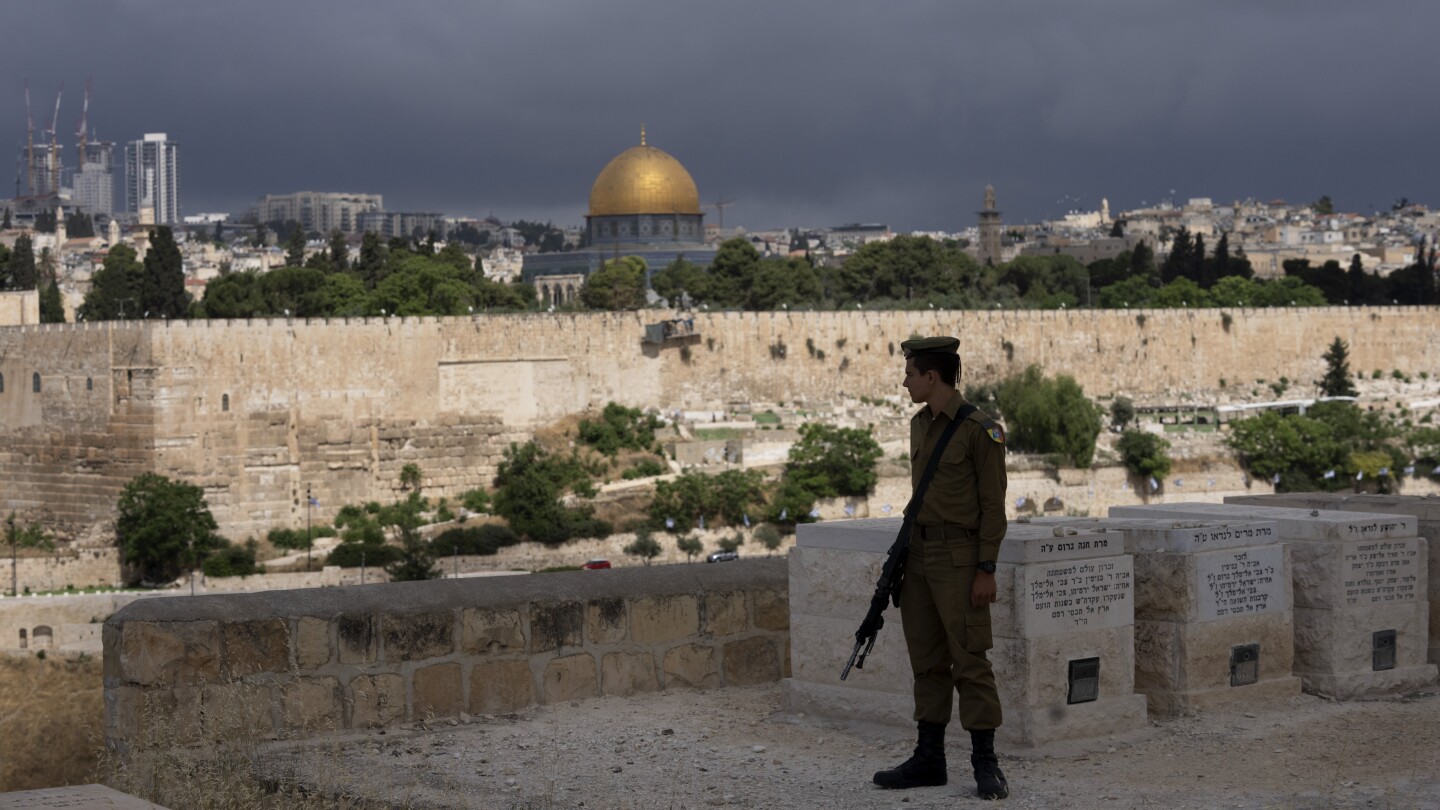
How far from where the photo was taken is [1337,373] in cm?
4541

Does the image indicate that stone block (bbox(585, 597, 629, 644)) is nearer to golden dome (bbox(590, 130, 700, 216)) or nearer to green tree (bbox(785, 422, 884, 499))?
green tree (bbox(785, 422, 884, 499))

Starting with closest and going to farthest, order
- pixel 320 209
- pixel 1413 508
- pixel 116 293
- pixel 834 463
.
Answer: pixel 1413 508 < pixel 834 463 < pixel 116 293 < pixel 320 209

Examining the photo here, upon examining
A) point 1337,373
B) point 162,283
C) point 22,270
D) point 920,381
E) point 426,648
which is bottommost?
point 426,648

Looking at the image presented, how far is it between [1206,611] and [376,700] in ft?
9.08

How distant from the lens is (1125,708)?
20.7ft

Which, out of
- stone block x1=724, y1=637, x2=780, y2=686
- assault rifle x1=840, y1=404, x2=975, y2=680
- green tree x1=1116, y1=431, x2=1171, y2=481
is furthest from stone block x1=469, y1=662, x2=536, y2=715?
green tree x1=1116, y1=431, x2=1171, y2=481

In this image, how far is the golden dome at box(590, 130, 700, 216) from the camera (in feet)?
218

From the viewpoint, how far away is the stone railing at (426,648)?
608 centimetres

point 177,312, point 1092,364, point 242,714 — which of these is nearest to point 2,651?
point 177,312

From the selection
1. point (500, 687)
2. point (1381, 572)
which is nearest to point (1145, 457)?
point (1381, 572)

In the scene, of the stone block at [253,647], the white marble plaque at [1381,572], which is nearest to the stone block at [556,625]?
the stone block at [253,647]

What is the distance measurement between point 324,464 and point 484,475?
9.63ft

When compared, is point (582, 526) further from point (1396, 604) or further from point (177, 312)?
point (1396, 604)

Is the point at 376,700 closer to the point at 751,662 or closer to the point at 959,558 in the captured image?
the point at 751,662
